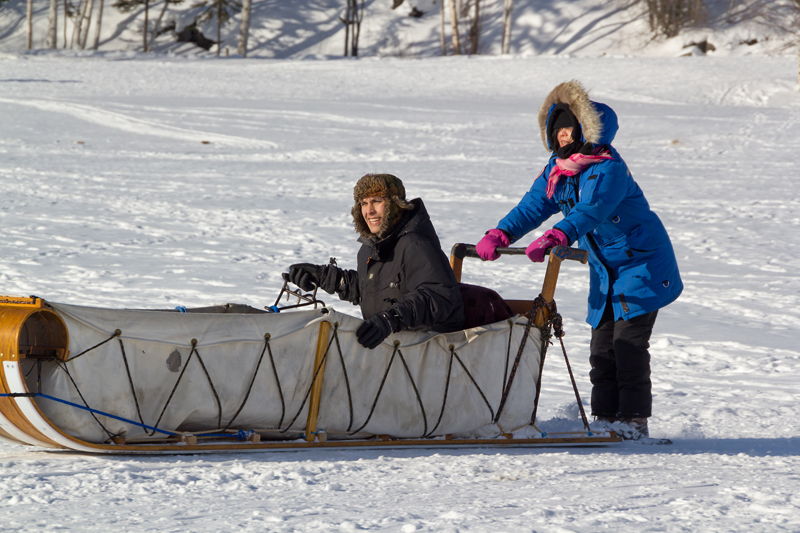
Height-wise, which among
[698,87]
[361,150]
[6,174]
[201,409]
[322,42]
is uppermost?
[322,42]

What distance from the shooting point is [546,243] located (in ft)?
10.1

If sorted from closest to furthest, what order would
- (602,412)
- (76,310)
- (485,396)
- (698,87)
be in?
(76,310)
(485,396)
(602,412)
(698,87)

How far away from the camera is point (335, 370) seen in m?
3.04

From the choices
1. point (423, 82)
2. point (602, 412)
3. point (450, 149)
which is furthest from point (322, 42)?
point (602, 412)

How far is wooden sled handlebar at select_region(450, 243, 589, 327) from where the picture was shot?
3085mm

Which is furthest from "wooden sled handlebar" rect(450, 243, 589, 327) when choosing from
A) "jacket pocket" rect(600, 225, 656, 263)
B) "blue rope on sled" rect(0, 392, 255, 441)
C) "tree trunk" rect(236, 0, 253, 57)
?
"tree trunk" rect(236, 0, 253, 57)

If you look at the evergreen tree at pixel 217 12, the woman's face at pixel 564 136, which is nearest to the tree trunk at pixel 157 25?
the evergreen tree at pixel 217 12

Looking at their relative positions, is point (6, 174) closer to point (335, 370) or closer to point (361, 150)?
point (361, 150)

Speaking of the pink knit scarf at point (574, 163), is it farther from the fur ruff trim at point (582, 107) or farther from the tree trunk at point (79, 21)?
the tree trunk at point (79, 21)

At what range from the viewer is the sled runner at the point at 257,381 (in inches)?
103

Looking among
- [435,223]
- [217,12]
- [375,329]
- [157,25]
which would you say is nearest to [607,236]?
[375,329]

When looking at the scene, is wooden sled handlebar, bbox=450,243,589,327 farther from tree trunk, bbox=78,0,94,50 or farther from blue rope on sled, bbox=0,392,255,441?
tree trunk, bbox=78,0,94,50

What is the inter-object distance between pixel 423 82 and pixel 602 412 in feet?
56.6

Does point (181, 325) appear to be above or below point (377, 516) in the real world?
above
